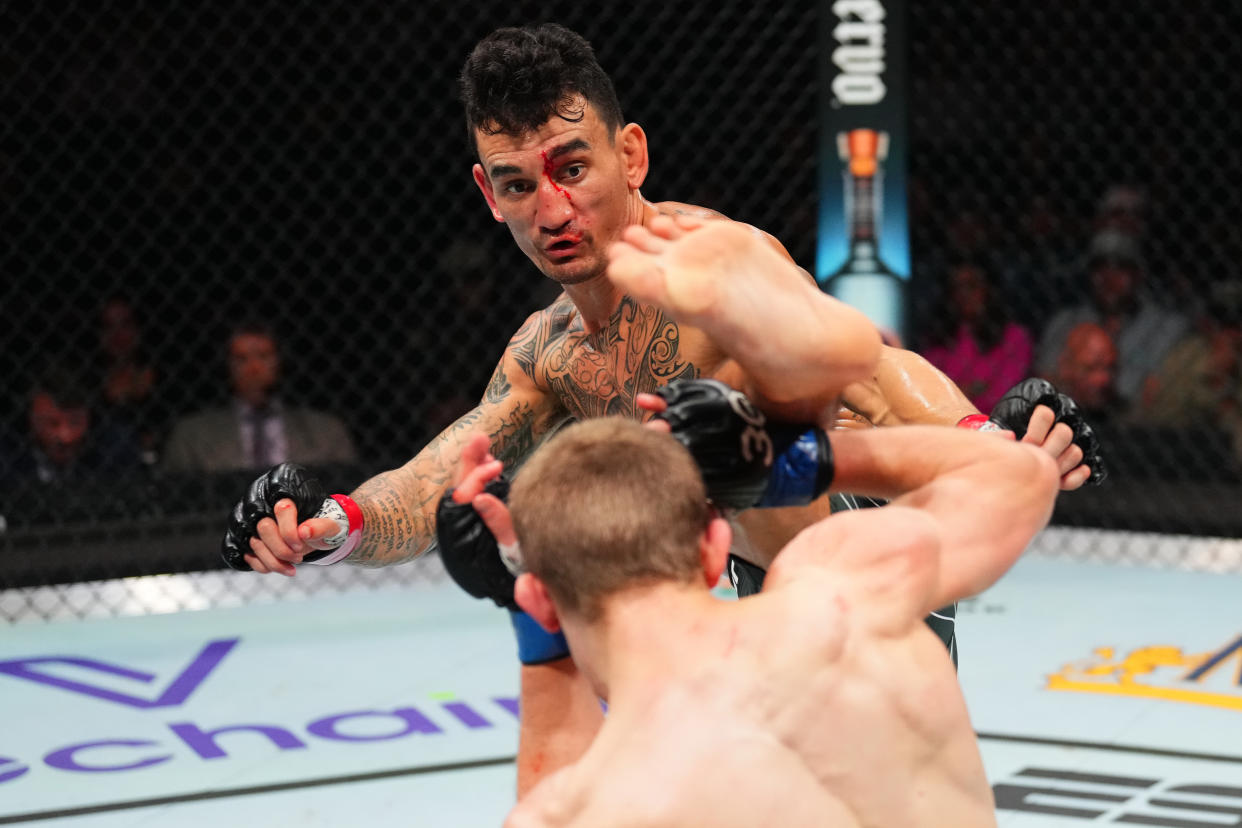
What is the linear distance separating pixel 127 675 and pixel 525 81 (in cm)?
203

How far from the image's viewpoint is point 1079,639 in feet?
10.7

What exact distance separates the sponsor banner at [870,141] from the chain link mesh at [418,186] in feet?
1.21

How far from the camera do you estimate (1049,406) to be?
5.58 ft

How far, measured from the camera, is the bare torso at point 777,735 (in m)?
1.07

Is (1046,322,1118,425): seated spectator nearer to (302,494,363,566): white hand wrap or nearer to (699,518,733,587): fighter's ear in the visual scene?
(302,494,363,566): white hand wrap

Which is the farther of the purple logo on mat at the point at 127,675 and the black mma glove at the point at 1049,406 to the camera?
the purple logo on mat at the point at 127,675

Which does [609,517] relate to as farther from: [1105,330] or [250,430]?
[1105,330]

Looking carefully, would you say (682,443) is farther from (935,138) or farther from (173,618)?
(935,138)

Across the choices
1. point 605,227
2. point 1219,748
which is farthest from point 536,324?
point 1219,748

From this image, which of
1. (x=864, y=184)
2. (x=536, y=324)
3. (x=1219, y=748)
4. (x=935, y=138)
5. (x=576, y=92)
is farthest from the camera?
(x=935, y=138)

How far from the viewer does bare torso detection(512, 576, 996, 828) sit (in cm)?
107

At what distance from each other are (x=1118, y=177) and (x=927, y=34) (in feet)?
2.76

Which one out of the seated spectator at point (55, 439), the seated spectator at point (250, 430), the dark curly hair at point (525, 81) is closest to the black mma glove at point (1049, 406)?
the dark curly hair at point (525, 81)

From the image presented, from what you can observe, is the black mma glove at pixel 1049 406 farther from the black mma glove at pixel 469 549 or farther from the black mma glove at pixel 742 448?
the black mma glove at pixel 469 549
